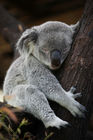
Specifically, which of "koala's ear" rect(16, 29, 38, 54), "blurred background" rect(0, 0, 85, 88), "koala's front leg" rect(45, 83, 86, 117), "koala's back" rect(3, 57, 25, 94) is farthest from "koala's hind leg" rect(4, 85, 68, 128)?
"blurred background" rect(0, 0, 85, 88)

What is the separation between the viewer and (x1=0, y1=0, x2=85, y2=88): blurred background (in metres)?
7.32

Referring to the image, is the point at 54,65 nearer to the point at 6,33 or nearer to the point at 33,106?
the point at 33,106

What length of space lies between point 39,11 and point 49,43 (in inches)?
183


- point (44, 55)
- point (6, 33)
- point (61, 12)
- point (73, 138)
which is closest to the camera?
point (73, 138)

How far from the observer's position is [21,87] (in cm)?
333

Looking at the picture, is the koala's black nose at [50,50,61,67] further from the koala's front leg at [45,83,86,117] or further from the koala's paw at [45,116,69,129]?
the koala's paw at [45,116,69,129]

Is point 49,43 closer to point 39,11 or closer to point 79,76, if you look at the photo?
point 79,76

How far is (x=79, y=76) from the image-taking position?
290 cm

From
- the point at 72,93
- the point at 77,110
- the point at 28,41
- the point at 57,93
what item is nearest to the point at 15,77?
the point at 28,41

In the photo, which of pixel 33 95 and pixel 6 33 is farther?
pixel 6 33

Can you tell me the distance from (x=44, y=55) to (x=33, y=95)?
51 cm

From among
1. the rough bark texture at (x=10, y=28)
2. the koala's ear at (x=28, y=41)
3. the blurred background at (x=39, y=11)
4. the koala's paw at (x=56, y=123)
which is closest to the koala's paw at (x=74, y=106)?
the koala's paw at (x=56, y=123)

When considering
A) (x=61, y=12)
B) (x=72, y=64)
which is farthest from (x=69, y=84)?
(x=61, y=12)

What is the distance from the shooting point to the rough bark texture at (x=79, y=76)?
2.78 metres
